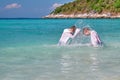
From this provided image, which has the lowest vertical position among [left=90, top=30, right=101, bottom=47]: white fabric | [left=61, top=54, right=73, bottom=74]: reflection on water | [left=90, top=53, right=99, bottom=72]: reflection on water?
[left=90, top=53, right=99, bottom=72]: reflection on water

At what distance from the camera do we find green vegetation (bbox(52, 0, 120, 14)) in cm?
16762

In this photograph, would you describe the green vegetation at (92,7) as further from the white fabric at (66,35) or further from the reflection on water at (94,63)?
the reflection on water at (94,63)

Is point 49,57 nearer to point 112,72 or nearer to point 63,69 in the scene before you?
point 63,69

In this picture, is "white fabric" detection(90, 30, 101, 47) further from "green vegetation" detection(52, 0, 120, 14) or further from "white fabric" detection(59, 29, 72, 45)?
"green vegetation" detection(52, 0, 120, 14)

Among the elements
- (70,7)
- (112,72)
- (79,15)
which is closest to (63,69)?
(112,72)

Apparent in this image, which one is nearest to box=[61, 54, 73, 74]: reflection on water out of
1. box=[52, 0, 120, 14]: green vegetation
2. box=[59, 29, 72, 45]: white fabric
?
box=[59, 29, 72, 45]: white fabric

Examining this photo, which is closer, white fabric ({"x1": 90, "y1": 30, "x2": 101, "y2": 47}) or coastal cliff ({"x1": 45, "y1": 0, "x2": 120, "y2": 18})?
white fabric ({"x1": 90, "y1": 30, "x2": 101, "y2": 47})

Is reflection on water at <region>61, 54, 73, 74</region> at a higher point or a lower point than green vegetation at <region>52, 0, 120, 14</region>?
lower

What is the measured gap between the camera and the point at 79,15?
180625mm

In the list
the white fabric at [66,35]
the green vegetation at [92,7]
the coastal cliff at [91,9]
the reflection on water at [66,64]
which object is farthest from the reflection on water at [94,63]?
the green vegetation at [92,7]

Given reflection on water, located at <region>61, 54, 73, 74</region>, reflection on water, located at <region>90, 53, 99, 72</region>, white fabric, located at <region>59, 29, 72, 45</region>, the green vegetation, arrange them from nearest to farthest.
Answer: reflection on water, located at <region>61, 54, 73, 74</region>
reflection on water, located at <region>90, 53, 99, 72</region>
white fabric, located at <region>59, 29, 72, 45</region>
the green vegetation

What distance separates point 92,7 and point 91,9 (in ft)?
3.41

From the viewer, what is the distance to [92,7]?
17725 centimetres

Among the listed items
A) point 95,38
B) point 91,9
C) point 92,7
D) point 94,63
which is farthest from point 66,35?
point 91,9
